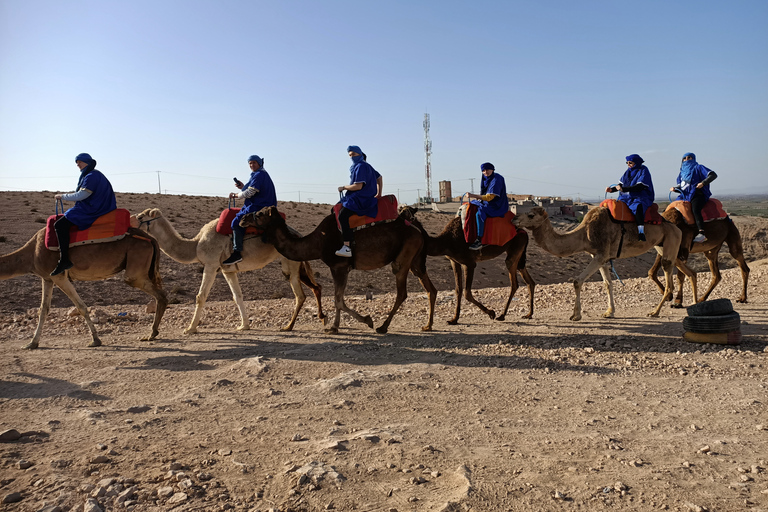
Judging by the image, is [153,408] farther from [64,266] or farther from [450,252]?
[450,252]

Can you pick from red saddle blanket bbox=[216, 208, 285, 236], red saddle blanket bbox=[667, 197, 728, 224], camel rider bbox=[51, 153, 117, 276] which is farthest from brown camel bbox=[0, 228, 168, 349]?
red saddle blanket bbox=[667, 197, 728, 224]

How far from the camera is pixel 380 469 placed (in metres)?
4.16

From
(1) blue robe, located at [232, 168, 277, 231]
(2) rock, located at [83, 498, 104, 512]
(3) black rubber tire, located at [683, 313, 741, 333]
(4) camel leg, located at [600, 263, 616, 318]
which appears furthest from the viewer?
(4) camel leg, located at [600, 263, 616, 318]

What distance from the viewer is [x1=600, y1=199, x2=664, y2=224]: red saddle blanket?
34.6 feet

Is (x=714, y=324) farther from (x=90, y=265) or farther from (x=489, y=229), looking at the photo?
(x=90, y=265)

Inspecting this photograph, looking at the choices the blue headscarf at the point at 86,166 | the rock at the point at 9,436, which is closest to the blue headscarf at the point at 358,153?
the blue headscarf at the point at 86,166

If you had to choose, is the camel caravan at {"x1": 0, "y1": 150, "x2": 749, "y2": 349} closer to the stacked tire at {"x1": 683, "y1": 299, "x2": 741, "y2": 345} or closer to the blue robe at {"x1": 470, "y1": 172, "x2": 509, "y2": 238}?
the blue robe at {"x1": 470, "y1": 172, "x2": 509, "y2": 238}

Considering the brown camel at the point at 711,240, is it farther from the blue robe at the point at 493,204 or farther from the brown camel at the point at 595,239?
the blue robe at the point at 493,204

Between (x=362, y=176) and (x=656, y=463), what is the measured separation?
627cm

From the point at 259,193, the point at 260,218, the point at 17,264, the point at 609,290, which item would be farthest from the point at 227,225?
the point at 609,290

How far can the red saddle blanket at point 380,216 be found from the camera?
9.27m

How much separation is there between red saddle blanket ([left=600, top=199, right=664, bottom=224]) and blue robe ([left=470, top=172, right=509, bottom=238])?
2.01 metres

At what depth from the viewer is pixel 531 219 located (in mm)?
10219

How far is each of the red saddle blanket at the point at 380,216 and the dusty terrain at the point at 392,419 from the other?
72.9 inches
